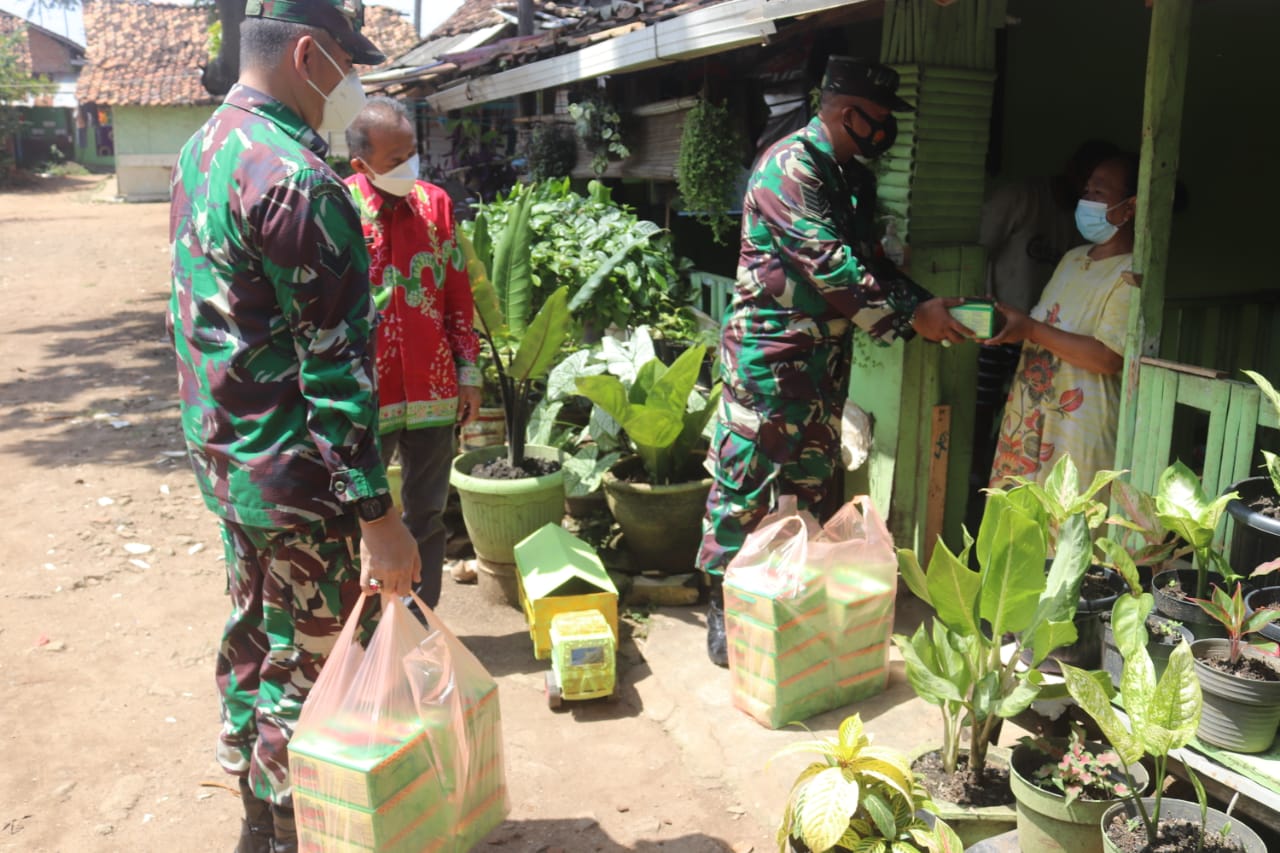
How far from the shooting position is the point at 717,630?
4121 mm

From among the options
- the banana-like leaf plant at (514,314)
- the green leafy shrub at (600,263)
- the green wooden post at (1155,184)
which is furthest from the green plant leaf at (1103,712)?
the green leafy shrub at (600,263)

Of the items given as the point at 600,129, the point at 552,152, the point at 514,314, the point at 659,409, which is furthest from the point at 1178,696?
the point at 552,152

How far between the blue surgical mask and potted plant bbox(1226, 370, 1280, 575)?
1.01 metres

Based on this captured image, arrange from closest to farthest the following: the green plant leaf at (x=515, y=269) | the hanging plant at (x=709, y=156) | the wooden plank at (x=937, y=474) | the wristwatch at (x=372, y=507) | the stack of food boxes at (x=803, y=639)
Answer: the wristwatch at (x=372, y=507) → the stack of food boxes at (x=803, y=639) → the wooden plank at (x=937, y=474) → the green plant leaf at (x=515, y=269) → the hanging plant at (x=709, y=156)

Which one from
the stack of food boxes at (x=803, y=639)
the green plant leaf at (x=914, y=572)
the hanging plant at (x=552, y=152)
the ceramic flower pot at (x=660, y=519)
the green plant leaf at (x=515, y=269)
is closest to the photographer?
the green plant leaf at (x=914, y=572)

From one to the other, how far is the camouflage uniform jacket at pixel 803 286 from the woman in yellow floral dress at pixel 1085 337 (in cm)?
46

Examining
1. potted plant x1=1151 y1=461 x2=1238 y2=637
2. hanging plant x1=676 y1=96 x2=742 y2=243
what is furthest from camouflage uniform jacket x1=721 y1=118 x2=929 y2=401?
hanging plant x1=676 y1=96 x2=742 y2=243

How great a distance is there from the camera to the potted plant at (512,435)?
14.9 feet

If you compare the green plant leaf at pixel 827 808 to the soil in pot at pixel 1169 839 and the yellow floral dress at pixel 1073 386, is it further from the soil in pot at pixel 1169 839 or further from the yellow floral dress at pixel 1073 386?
the yellow floral dress at pixel 1073 386

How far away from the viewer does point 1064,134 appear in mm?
5672

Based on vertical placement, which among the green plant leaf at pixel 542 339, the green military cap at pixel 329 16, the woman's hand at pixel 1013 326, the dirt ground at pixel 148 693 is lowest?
the dirt ground at pixel 148 693

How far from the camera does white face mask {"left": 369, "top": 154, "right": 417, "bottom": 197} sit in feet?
11.6

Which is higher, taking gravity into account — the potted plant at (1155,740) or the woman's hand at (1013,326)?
the woman's hand at (1013,326)

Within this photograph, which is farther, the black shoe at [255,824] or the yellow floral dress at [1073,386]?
the yellow floral dress at [1073,386]
